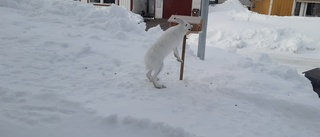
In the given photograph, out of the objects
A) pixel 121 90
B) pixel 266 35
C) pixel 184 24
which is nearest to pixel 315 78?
pixel 184 24

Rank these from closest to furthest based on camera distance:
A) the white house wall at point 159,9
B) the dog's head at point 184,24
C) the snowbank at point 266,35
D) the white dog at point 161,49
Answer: the white dog at point 161,49 < the dog's head at point 184,24 < the snowbank at point 266,35 < the white house wall at point 159,9

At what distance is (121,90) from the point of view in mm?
5047

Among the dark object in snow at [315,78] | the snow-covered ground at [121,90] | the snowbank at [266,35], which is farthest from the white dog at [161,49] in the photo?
the snowbank at [266,35]

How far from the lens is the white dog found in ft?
17.2

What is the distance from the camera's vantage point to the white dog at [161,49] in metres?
5.24

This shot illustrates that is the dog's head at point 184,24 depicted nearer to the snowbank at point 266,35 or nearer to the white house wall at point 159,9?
the snowbank at point 266,35

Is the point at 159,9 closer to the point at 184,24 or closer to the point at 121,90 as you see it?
the point at 184,24

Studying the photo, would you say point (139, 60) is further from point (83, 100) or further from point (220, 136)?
point (220, 136)

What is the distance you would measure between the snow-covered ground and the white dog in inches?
12.0

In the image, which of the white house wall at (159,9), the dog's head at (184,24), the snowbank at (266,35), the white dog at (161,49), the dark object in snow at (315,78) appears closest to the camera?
the white dog at (161,49)

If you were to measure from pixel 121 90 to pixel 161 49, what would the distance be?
3.38 feet

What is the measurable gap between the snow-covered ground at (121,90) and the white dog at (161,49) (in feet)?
1.00

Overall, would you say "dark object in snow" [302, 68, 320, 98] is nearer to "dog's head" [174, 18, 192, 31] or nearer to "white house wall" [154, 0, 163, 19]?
"dog's head" [174, 18, 192, 31]

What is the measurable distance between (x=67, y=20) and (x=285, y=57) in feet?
29.3
